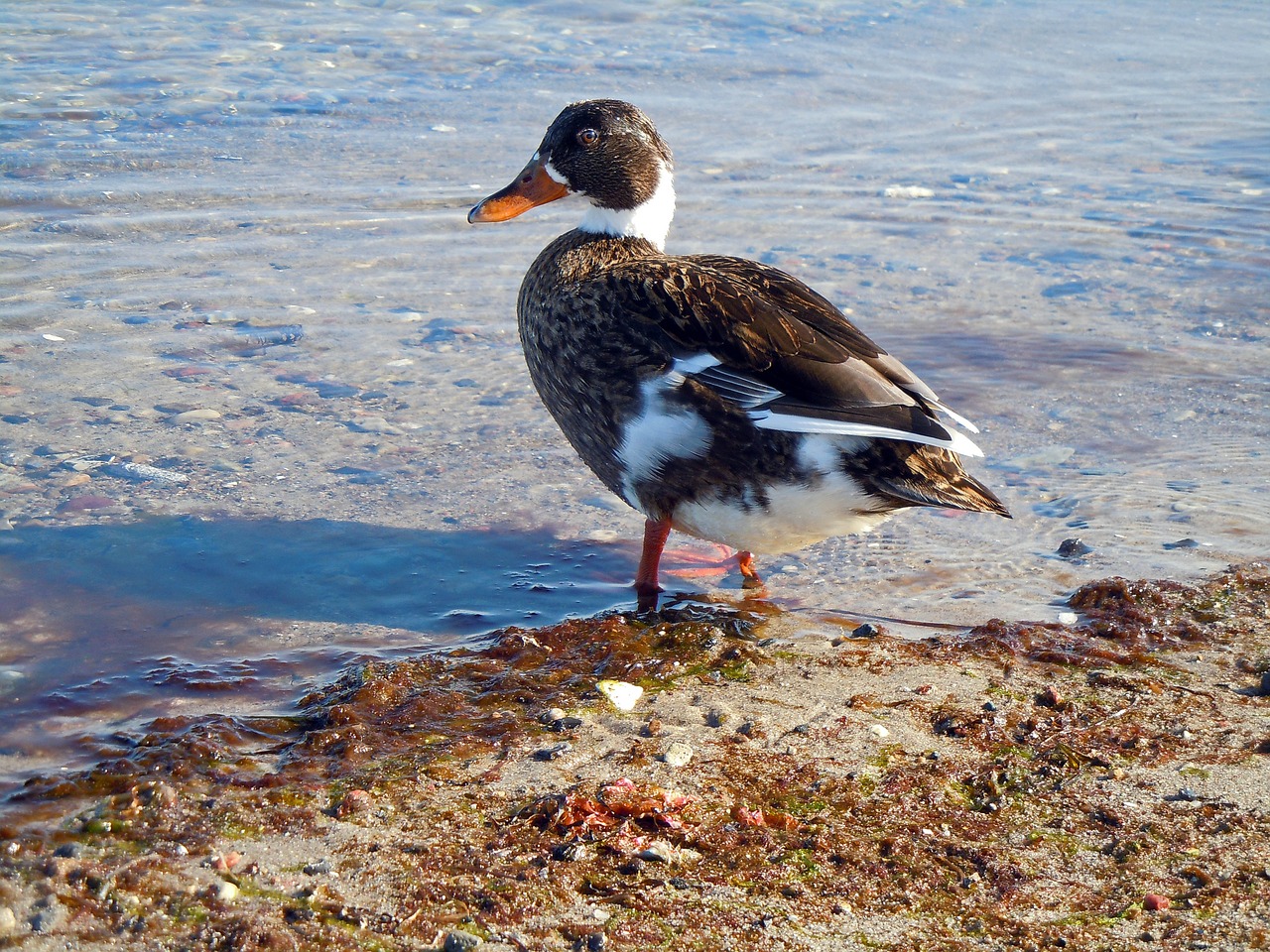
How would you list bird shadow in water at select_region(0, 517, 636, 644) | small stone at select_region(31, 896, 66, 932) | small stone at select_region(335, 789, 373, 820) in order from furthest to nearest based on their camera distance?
bird shadow in water at select_region(0, 517, 636, 644) < small stone at select_region(335, 789, 373, 820) < small stone at select_region(31, 896, 66, 932)

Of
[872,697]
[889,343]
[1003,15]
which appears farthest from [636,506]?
[1003,15]

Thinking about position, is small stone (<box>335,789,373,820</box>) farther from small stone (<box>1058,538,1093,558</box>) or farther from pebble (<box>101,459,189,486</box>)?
small stone (<box>1058,538,1093,558</box>)

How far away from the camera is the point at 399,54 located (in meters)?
11.9

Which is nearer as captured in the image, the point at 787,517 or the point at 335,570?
the point at 787,517

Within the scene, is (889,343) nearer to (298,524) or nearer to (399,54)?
(298,524)

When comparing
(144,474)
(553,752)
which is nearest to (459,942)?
(553,752)

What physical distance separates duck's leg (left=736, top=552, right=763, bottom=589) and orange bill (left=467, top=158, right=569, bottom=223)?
1.83 meters

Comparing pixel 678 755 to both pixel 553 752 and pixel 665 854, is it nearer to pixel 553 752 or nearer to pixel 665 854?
pixel 553 752

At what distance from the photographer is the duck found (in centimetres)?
411

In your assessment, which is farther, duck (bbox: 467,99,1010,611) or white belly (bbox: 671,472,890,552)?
white belly (bbox: 671,472,890,552)

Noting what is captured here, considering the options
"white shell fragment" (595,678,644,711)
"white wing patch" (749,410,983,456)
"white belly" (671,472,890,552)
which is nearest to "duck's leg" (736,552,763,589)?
"white belly" (671,472,890,552)

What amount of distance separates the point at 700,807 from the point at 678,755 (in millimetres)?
280

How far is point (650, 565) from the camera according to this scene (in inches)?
189

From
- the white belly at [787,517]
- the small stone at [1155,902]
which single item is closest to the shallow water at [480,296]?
the white belly at [787,517]
